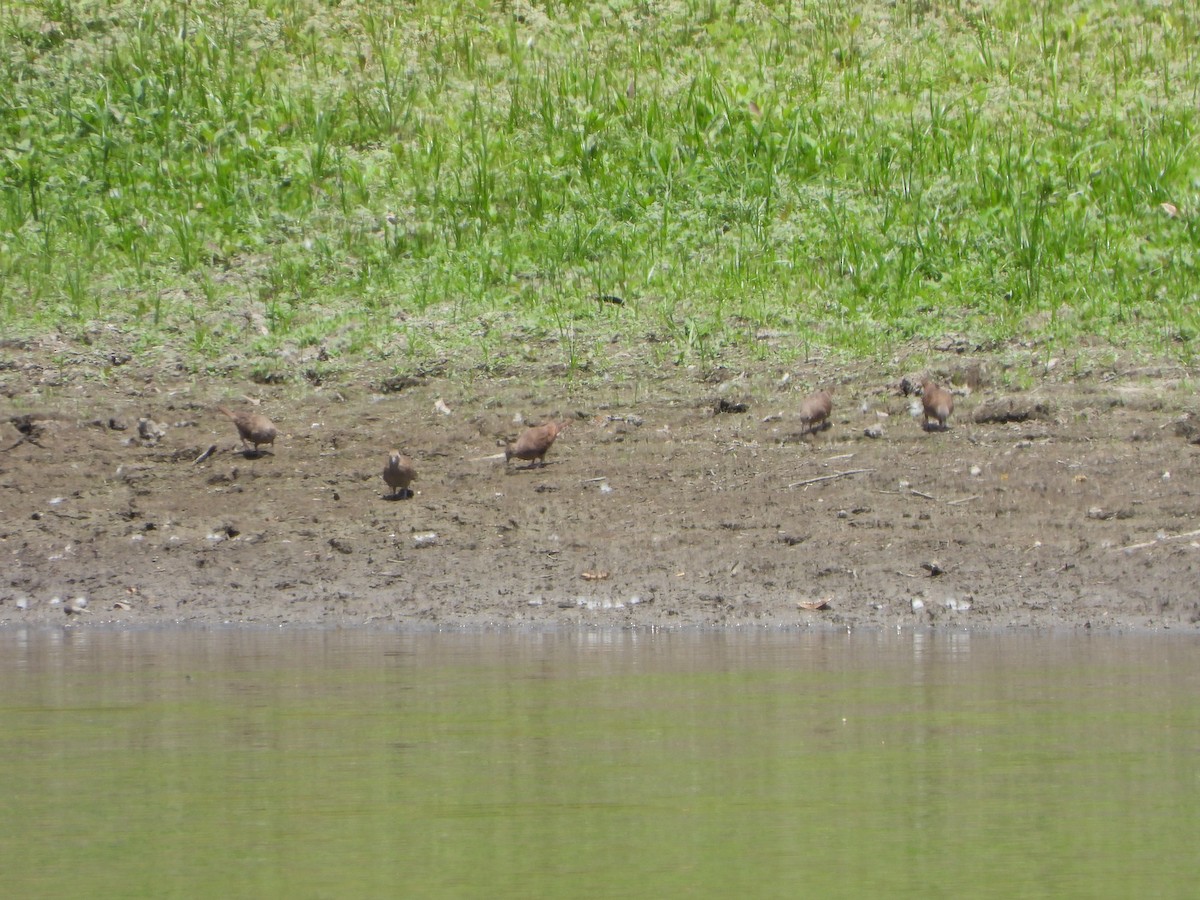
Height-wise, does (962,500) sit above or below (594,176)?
below

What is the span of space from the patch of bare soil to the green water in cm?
94

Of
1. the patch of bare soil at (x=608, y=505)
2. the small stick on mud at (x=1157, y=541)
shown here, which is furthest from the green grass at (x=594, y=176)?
the small stick on mud at (x=1157, y=541)

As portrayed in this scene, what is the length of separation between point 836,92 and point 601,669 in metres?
8.16

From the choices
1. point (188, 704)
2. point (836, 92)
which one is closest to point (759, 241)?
point (836, 92)

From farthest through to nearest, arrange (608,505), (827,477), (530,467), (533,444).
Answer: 1. (530,467)
2. (533,444)
3. (827,477)
4. (608,505)

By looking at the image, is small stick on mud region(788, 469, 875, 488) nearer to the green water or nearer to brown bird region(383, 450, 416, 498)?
brown bird region(383, 450, 416, 498)

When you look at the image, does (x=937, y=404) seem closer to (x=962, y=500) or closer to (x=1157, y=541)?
(x=962, y=500)

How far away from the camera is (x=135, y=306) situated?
35.4 ft

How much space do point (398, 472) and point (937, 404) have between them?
9.05 ft

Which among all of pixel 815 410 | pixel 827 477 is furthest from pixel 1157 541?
pixel 815 410

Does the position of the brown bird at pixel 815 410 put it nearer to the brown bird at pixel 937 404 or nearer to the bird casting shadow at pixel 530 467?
the brown bird at pixel 937 404

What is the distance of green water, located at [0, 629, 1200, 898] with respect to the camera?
10.3ft

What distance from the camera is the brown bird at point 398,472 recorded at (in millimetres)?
8094

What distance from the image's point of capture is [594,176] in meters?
11.9
